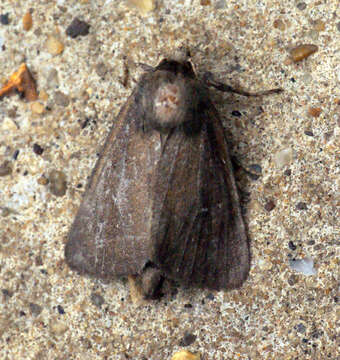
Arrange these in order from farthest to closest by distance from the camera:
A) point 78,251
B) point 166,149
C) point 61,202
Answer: point 61,202
point 78,251
point 166,149

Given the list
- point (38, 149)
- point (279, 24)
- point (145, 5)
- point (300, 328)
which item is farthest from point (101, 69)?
point (300, 328)

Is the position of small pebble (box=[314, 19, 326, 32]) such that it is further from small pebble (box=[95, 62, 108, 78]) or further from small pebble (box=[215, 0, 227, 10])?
small pebble (box=[95, 62, 108, 78])

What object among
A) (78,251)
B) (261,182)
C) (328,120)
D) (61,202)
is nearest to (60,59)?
(61,202)

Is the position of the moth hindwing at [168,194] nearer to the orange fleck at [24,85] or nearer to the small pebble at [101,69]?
the small pebble at [101,69]

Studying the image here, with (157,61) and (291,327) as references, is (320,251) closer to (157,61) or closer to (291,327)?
(291,327)

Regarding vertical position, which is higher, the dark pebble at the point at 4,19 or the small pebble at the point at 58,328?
the dark pebble at the point at 4,19

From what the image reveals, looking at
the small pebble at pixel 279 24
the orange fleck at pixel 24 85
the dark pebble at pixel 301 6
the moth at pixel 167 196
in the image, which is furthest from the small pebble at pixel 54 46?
the dark pebble at pixel 301 6
